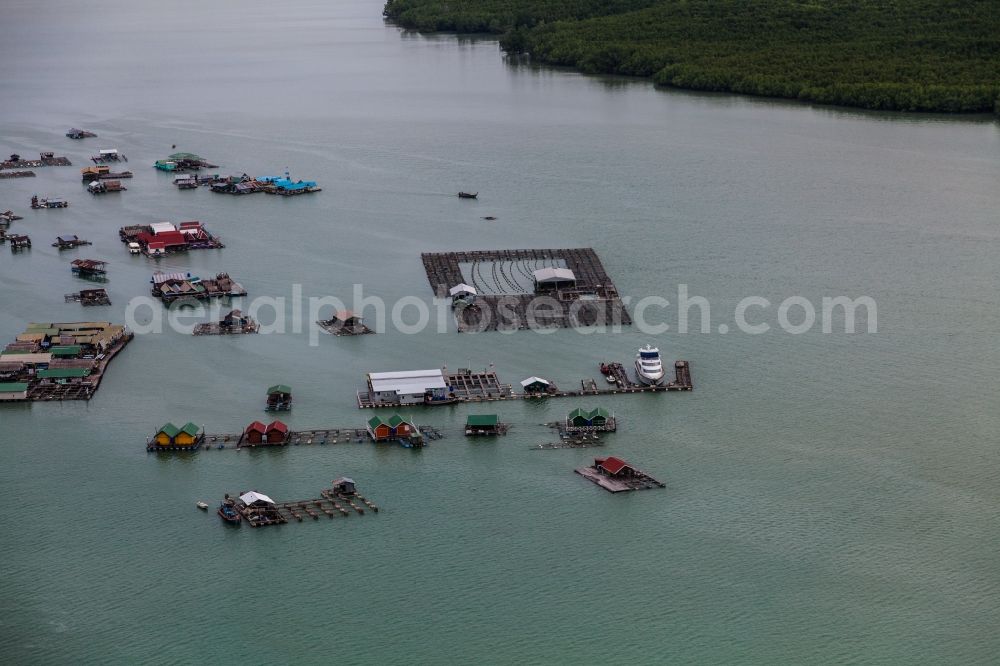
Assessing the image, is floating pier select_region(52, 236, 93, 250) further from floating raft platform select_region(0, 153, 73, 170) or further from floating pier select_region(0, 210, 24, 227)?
floating raft platform select_region(0, 153, 73, 170)

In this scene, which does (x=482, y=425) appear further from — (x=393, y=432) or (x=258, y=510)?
(x=258, y=510)

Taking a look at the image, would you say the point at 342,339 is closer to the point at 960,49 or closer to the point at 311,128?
the point at 311,128

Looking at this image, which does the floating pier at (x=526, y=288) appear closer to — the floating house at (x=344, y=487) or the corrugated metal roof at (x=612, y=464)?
the corrugated metal roof at (x=612, y=464)

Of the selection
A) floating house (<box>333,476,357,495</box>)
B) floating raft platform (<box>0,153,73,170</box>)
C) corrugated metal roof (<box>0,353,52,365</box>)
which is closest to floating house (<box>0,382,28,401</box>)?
corrugated metal roof (<box>0,353,52,365</box>)

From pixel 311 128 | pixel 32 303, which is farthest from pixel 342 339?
pixel 311 128

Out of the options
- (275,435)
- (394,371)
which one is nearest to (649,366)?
(394,371)

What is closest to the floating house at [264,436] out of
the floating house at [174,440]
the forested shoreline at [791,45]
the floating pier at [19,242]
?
the floating house at [174,440]
